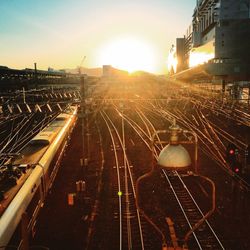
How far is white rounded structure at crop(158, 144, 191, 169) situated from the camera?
13.9 ft

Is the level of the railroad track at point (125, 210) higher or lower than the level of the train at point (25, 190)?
lower

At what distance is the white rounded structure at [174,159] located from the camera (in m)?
4.22

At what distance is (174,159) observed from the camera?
423cm

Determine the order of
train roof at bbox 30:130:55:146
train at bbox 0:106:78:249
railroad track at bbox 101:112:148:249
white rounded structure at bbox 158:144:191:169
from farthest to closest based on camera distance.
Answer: train roof at bbox 30:130:55:146, railroad track at bbox 101:112:148:249, train at bbox 0:106:78:249, white rounded structure at bbox 158:144:191:169

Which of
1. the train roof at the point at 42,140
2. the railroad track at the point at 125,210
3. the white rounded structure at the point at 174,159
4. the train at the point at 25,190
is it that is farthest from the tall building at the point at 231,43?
the white rounded structure at the point at 174,159

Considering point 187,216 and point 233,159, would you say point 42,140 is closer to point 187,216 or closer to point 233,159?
point 187,216

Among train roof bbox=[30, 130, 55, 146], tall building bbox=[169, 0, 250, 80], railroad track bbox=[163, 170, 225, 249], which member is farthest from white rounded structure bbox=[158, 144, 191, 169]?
tall building bbox=[169, 0, 250, 80]

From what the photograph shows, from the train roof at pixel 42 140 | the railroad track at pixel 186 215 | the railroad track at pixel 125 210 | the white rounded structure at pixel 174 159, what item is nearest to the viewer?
the white rounded structure at pixel 174 159

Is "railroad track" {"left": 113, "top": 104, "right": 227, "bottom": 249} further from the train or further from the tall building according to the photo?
the tall building

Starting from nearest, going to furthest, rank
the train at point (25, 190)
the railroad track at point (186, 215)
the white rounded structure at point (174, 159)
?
the white rounded structure at point (174, 159) → the train at point (25, 190) → the railroad track at point (186, 215)

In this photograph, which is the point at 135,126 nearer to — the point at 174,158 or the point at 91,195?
the point at 91,195

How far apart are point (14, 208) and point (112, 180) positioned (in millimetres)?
8372

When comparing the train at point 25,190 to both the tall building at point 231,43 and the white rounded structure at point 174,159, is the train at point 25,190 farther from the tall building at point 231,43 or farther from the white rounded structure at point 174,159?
the tall building at point 231,43

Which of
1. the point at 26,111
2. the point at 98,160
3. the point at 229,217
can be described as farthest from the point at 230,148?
the point at 26,111
